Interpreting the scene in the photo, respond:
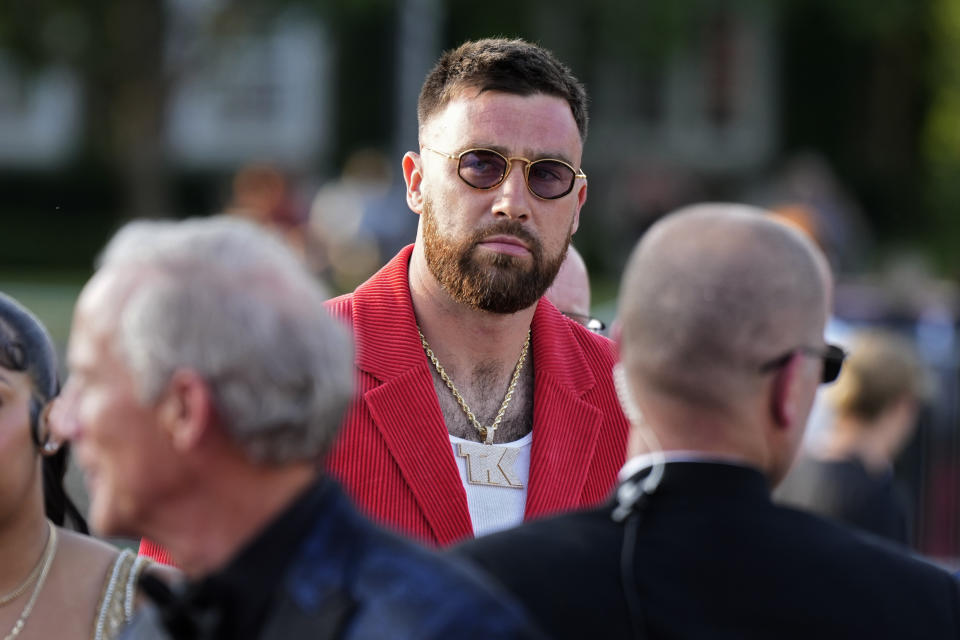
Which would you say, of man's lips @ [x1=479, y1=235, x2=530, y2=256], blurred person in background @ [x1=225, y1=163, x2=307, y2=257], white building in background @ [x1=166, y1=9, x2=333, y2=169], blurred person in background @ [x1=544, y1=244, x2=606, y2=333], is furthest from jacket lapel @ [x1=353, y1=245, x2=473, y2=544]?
white building in background @ [x1=166, y1=9, x2=333, y2=169]

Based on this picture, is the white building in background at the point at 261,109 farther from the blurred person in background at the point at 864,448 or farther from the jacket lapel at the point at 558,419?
the jacket lapel at the point at 558,419

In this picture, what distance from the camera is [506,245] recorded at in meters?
3.59

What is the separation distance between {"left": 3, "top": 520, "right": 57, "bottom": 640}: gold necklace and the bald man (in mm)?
1108

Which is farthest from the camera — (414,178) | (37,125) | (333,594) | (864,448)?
(37,125)

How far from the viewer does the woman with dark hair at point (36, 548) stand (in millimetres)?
2900

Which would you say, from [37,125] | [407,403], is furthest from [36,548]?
[37,125]

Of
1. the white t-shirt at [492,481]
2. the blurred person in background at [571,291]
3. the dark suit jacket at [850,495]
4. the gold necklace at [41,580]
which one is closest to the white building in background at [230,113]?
the dark suit jacket at [850,495]

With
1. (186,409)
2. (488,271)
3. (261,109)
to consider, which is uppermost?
(186,409)

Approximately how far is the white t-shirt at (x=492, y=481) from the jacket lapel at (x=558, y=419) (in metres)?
0.03

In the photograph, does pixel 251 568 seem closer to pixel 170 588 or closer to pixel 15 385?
pixel 170 588

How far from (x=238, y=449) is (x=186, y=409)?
0.29ft

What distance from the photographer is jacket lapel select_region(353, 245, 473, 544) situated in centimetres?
328

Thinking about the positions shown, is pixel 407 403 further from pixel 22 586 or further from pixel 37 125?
pixel 37 125

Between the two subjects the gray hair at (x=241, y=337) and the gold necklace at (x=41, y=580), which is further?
the gold necklace at (x=41, y=580)
